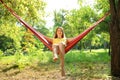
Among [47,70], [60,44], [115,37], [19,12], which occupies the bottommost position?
[47,70]

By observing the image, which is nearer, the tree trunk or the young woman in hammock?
the young woman in hammock

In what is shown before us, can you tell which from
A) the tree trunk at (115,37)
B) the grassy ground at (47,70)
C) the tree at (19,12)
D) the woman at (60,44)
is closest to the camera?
the woman at (60,44)

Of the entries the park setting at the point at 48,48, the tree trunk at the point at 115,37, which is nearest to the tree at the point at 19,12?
the park setting at the point at 48,48

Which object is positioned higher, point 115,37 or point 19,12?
point 19,12

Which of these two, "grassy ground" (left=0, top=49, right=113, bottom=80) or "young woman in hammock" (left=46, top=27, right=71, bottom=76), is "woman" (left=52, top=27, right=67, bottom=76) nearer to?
"young woman in hammock" (left=46, top=27, right=71, bottom=76)

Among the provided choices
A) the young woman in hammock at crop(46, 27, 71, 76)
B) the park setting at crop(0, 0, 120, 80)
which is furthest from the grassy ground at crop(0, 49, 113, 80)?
the young woman in hammock at crop(46, 27, 71, 76)

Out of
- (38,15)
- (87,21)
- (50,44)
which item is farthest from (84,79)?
(87,21)

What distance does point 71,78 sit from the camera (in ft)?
25.0

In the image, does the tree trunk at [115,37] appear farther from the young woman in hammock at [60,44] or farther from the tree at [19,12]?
the tree at [19,12]

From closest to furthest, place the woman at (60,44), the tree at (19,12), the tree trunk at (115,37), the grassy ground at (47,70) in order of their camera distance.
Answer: the woman at (60,44)
the tree trunk at (115,37)
the grassy ground at (47,70)
the tree at (19,12)

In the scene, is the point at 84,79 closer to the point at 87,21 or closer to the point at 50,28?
the point at 87,21

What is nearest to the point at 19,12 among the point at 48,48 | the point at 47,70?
the point at 47,70

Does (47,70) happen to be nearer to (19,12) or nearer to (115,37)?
(19,12)

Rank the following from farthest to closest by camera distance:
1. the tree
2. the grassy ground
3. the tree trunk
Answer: the tree → the grassy ground → the tree trunk
